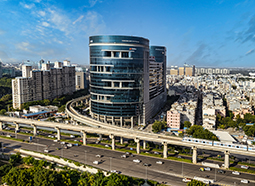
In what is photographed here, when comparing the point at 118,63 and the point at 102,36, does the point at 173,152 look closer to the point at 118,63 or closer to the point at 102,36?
the point at 118,63

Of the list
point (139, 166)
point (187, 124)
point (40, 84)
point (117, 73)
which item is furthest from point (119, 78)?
point (40, 84)

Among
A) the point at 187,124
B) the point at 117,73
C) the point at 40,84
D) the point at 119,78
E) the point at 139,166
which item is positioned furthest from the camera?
the point at 40,84

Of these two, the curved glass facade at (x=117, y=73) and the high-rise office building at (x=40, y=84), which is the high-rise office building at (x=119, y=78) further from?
the high-rise office building at (x=40, y=84)

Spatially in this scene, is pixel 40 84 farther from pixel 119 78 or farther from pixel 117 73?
pixel 119 78

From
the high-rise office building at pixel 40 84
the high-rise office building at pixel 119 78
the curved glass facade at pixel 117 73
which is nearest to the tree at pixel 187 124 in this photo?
the high-rise office building at pixel 119 78

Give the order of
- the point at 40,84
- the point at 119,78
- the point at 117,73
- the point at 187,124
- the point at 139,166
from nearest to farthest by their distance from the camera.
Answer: the point at 139,166 < the point at 117,73 < the point at 119,78 < the point at 187,124 < the point at 40,84

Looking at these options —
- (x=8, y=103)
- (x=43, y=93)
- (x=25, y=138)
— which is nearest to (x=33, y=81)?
(x=43, y=93)
